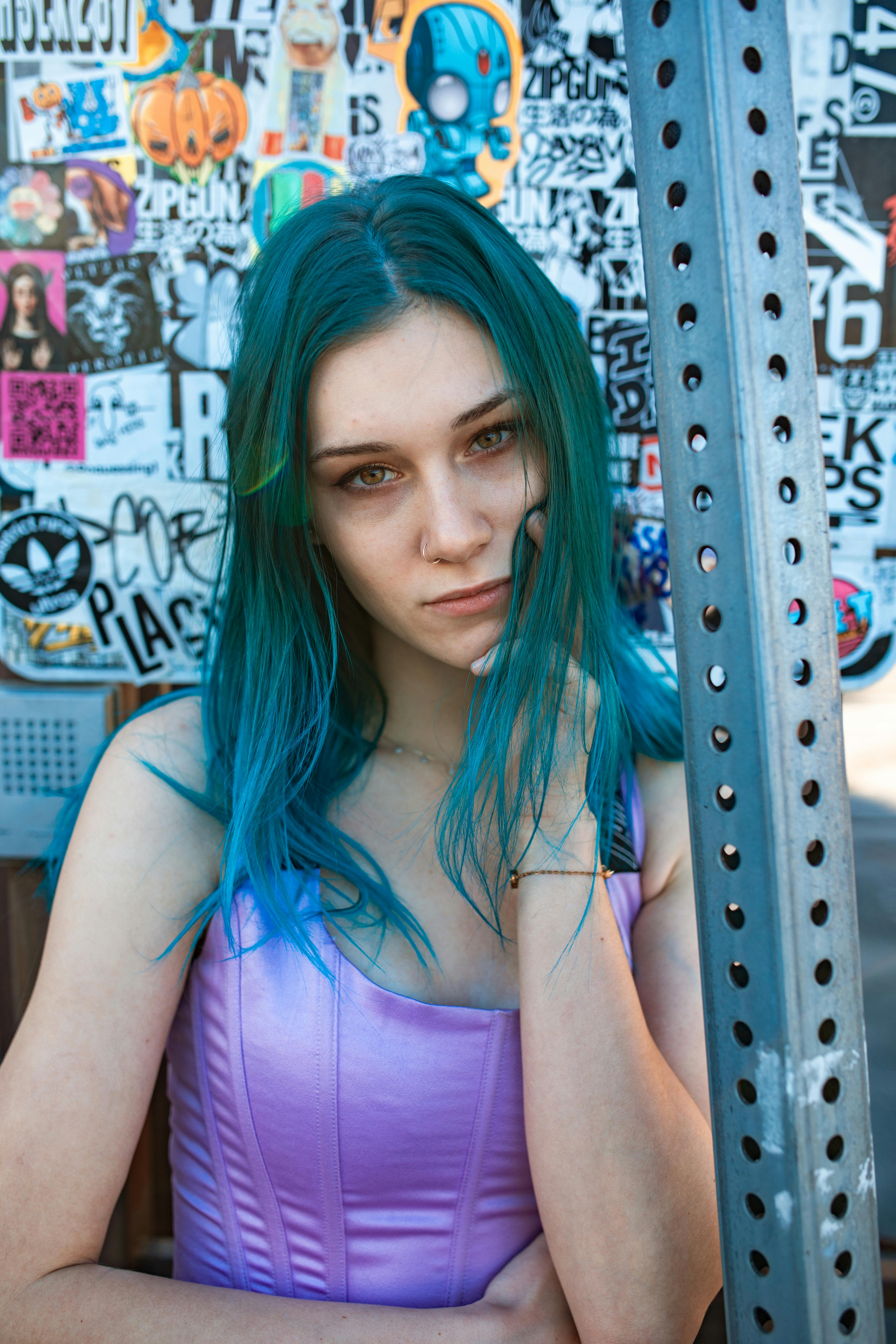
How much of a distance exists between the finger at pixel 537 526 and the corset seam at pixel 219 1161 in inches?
24.3

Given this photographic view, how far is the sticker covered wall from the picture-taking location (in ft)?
3.67

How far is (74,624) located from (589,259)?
0.92 m

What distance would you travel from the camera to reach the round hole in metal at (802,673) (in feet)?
1.37

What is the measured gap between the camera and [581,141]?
1.15m

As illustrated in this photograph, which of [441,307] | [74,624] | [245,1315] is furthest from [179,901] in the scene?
[441,307]

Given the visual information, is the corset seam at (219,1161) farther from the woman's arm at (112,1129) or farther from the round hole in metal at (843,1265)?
the round hole in metal at (843,1265)

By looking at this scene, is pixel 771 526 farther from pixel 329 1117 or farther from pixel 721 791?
pixel 329 1117

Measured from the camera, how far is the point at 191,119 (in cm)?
114

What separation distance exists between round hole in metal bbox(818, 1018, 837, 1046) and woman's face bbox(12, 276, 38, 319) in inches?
51.2

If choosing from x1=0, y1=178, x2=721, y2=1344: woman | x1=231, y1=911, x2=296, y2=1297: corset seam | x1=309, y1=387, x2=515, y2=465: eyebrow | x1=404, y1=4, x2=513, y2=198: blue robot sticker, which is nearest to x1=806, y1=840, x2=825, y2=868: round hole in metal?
x1=0, y1=178, x2=721, y2=1344: woman

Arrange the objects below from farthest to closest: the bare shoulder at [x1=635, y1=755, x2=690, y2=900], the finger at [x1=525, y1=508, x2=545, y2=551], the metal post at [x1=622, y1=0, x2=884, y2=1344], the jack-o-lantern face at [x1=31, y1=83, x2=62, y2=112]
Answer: the jack-o-lantern face at [x1=31, y1=83, x2=62, y2=112]
the bare shoulder at [x1=635, y1=755, x2=690, y2=900]
the finger at [x1=525, y1=508, x2=545, y2=551]
the metal post at [x1=622, y1=0, x2=884, y2=1344]

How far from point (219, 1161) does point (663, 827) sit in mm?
648

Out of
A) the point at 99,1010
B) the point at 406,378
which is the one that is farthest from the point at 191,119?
the point at 99,1010

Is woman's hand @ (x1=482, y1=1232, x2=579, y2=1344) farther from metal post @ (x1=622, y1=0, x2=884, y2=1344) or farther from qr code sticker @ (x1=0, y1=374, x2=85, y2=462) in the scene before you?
qr code sticker @ (x1=0, y1=374, x2=85, y2=462)
